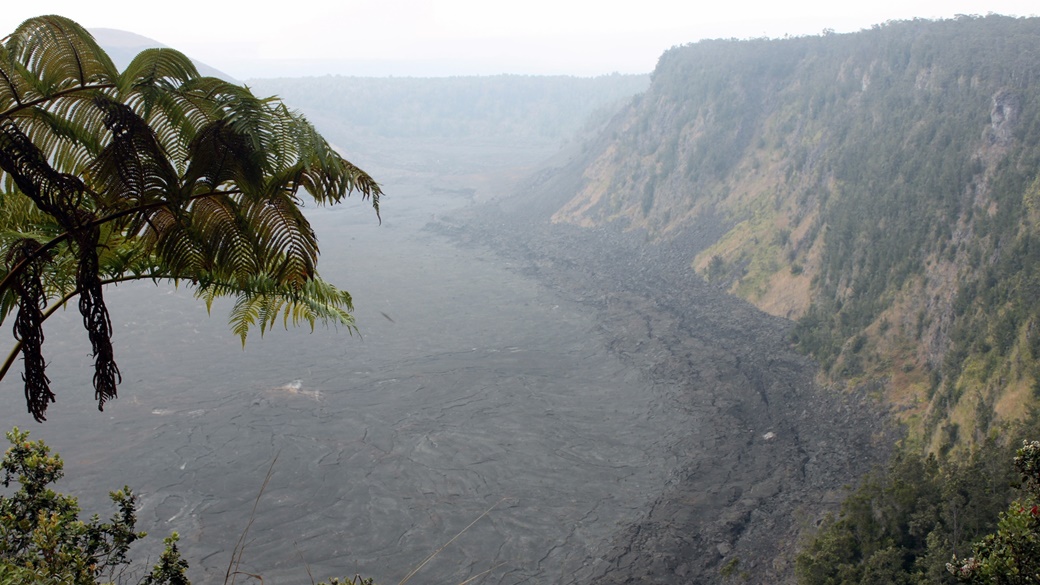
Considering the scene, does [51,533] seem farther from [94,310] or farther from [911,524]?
[911,524]

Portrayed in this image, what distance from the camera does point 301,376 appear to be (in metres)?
23.3

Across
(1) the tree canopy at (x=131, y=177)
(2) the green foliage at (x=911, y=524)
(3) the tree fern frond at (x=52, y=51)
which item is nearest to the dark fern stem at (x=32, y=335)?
(1) the tree canopy at (x=131, y=177)

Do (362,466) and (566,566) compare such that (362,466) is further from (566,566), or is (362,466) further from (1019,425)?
(1019,425)

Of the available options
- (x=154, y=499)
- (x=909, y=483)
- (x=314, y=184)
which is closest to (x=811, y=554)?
(x=909, y=483)

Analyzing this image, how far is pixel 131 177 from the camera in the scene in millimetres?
3582

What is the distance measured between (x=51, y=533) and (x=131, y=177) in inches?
79.4

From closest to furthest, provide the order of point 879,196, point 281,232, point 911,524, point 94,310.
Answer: point 94,310 < point 281,232 < point 911,524 < point 879,196

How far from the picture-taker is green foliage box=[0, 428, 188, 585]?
4.11 meters

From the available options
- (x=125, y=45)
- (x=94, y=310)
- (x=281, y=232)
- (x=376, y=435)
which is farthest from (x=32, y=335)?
(x=125, y=45)

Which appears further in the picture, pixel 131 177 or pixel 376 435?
pixel 376 435

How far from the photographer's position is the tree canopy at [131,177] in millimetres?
3230

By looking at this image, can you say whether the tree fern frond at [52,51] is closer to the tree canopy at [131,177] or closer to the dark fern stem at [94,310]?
the tree canopy at [131,177]

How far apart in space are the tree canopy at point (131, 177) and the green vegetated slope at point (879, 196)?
52.2 ft

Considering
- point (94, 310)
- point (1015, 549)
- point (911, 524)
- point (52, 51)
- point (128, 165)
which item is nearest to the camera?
point (94, 310)
